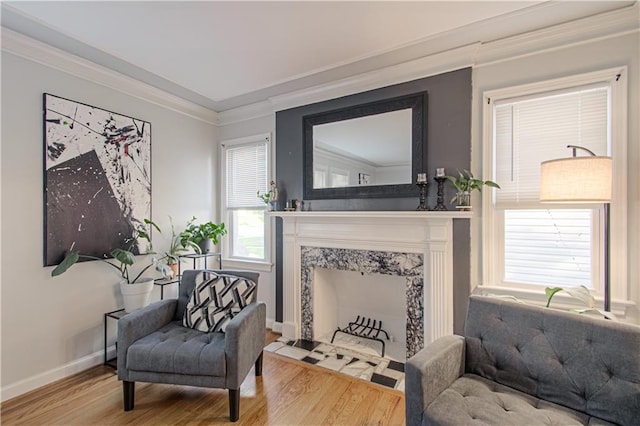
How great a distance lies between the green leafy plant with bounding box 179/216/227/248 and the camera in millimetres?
3270

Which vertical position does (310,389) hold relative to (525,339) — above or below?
below

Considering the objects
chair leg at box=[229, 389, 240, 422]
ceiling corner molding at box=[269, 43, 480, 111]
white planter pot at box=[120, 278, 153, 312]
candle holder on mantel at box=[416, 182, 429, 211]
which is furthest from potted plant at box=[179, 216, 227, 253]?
candle holder on mantel at box=[416, 182, 429, 211]

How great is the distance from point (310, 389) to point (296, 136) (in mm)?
2370

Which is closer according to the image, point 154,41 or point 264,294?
point 154,41

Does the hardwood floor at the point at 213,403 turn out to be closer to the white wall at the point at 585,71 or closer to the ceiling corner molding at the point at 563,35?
the white wall at the point at 585,71

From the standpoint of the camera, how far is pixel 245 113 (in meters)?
3.65

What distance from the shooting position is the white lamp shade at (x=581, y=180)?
1.61 meters

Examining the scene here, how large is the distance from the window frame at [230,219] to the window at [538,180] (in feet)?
7.22

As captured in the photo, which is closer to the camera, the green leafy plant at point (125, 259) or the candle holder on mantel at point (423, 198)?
the green leafy plant at point (125, 259)

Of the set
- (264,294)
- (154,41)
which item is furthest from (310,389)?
(154,41)

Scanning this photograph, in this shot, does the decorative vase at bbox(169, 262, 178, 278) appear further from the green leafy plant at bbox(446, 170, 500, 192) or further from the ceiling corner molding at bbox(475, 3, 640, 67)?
the ceiling corner molding at bbox(475, 3, 640, 67)

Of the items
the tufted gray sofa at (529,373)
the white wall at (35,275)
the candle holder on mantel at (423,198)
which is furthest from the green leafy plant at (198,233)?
the tufted gray sofa at (529,373)

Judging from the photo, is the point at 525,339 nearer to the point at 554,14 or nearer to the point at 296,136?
the point at 554,14

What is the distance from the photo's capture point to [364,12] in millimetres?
1895
